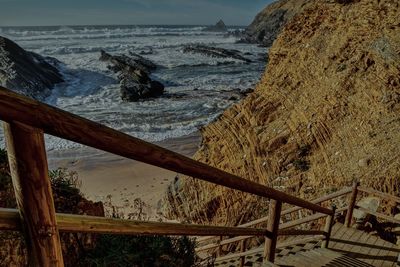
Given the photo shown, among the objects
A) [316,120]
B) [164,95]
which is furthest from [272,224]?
[164,95]

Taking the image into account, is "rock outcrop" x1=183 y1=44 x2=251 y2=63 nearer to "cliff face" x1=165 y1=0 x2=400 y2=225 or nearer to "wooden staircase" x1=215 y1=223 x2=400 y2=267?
"cliff face" x1=165 y1=0 x2=400 y2=225

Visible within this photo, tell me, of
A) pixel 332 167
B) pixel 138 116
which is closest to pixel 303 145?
pixel 332 167

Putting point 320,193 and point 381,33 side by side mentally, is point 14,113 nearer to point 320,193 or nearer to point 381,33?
point 320,193

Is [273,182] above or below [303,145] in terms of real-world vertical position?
below

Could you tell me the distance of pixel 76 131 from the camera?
4.17 ft

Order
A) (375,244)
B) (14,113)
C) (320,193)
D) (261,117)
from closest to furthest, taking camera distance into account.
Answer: (14,113), (375,244), (320,193), (261,117)

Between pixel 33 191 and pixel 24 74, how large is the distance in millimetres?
30813

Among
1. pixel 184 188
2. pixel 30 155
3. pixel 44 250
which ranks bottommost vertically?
pixel 184 188

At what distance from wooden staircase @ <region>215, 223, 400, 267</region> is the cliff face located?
46.0 inches

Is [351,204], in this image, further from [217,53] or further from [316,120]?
[217,53]

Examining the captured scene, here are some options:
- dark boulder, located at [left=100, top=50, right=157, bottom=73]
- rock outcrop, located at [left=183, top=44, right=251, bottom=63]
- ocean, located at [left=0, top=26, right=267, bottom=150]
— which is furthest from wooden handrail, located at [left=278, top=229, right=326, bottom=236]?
rock outcrop, located at [left=183, top=44, right=251, bottom=63]

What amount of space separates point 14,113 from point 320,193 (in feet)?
22.4

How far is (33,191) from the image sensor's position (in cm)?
119

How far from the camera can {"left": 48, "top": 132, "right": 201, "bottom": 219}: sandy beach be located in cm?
1140
